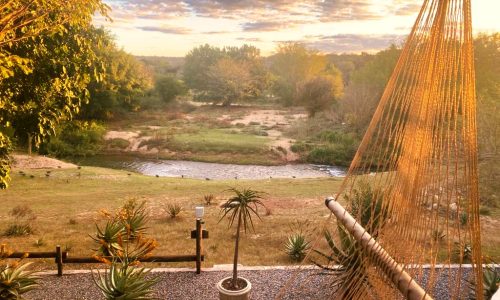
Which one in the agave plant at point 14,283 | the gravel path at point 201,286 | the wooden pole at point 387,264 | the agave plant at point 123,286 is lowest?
the gravel path at point 201,286

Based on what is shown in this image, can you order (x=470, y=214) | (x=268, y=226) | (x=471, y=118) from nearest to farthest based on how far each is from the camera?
(x=470, y=214), (x=471, y=118), (x=268, y=226)

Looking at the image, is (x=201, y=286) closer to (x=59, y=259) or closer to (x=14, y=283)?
(x=59, y=259)

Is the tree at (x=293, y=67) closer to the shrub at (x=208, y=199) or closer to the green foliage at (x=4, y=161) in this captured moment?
the shrub at (x=208, y=199)

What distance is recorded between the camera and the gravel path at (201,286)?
4.25m

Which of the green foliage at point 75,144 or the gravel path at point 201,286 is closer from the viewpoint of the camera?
the gravel path at point 201,286

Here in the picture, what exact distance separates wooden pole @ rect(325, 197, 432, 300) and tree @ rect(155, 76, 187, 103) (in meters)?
29.8

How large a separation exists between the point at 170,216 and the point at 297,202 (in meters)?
3.42

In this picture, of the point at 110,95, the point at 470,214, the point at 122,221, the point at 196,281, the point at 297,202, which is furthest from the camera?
the point at 110,95

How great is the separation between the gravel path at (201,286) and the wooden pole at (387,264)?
7.20 feet

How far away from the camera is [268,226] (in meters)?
7.39

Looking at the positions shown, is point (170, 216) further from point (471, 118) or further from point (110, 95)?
point (110, 95)

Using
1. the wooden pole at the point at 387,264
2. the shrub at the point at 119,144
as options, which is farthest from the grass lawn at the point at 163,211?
the shrub at the point at 119,144

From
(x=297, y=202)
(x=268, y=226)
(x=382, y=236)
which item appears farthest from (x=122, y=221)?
(x=297, y=202)

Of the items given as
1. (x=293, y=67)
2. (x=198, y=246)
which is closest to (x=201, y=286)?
(x=198, y=246)
